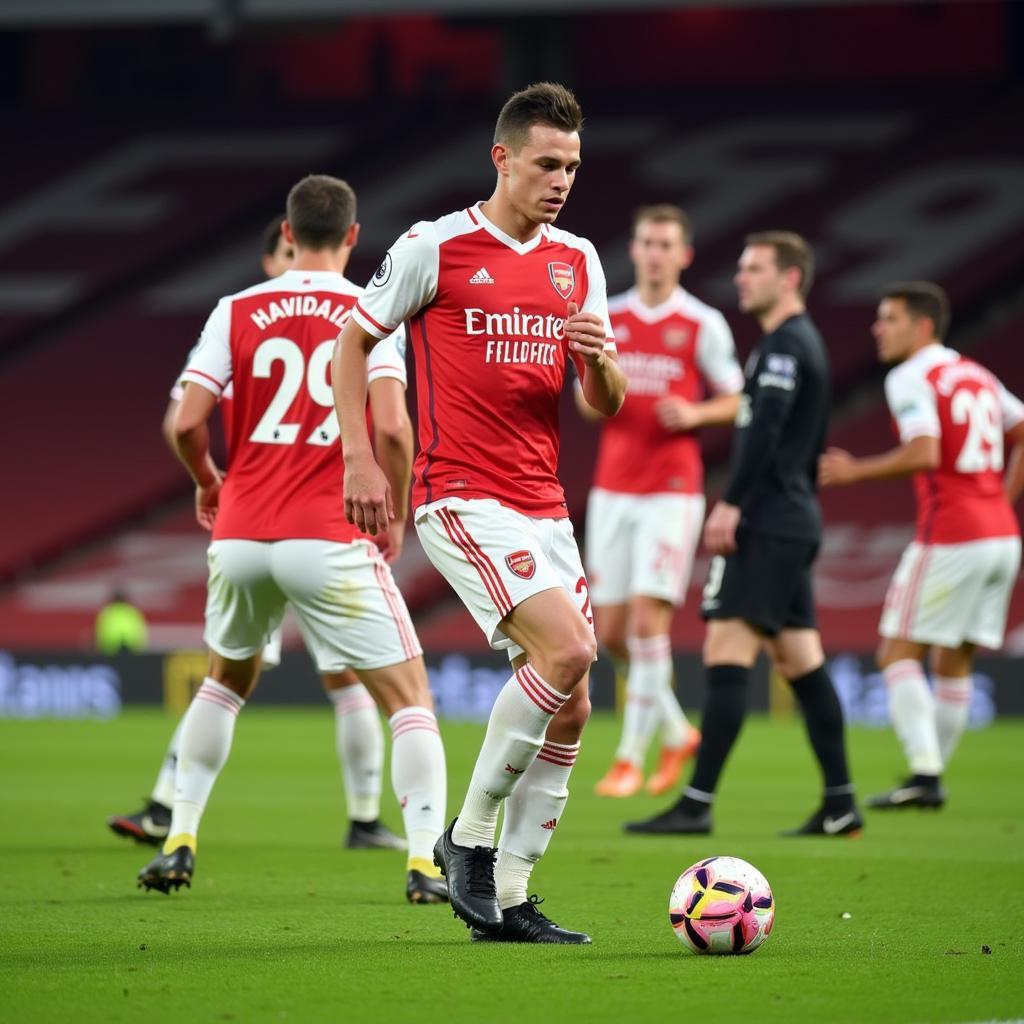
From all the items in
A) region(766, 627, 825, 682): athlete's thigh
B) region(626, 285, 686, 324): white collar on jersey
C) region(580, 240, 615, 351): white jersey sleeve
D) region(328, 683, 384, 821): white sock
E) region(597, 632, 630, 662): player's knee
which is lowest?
region(328, 683, 384, 821): white sock

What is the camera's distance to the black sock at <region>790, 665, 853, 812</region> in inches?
319

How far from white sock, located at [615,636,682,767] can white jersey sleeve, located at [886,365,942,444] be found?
1.79 meters

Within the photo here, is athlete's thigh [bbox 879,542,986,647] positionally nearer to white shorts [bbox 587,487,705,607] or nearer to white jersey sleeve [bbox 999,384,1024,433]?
white jersey sleeve [bbox 999,384,1024,433]

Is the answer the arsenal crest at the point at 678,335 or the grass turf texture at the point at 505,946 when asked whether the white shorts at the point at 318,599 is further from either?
the arsenal crest at the point at 678,335

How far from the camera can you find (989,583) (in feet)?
32.9

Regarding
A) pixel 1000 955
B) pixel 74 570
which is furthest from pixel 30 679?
pixel 1000 955

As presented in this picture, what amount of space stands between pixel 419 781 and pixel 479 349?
1513 millimetres

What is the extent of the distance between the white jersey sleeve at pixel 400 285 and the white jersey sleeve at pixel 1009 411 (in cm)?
544

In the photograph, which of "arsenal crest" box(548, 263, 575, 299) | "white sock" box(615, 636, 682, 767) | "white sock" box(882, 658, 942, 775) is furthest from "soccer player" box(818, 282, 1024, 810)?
"arsenal crest" box(548, 263, 575, 299)

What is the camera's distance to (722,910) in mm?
4957

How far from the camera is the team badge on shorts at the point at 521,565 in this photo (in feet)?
16.7

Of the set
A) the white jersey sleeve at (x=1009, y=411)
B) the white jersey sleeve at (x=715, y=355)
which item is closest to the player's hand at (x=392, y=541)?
the white jersey sleeve at (x=715, y=355)

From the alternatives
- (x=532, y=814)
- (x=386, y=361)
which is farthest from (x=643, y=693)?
(x=532, y=814)

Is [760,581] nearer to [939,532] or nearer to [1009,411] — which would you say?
[939,532]
